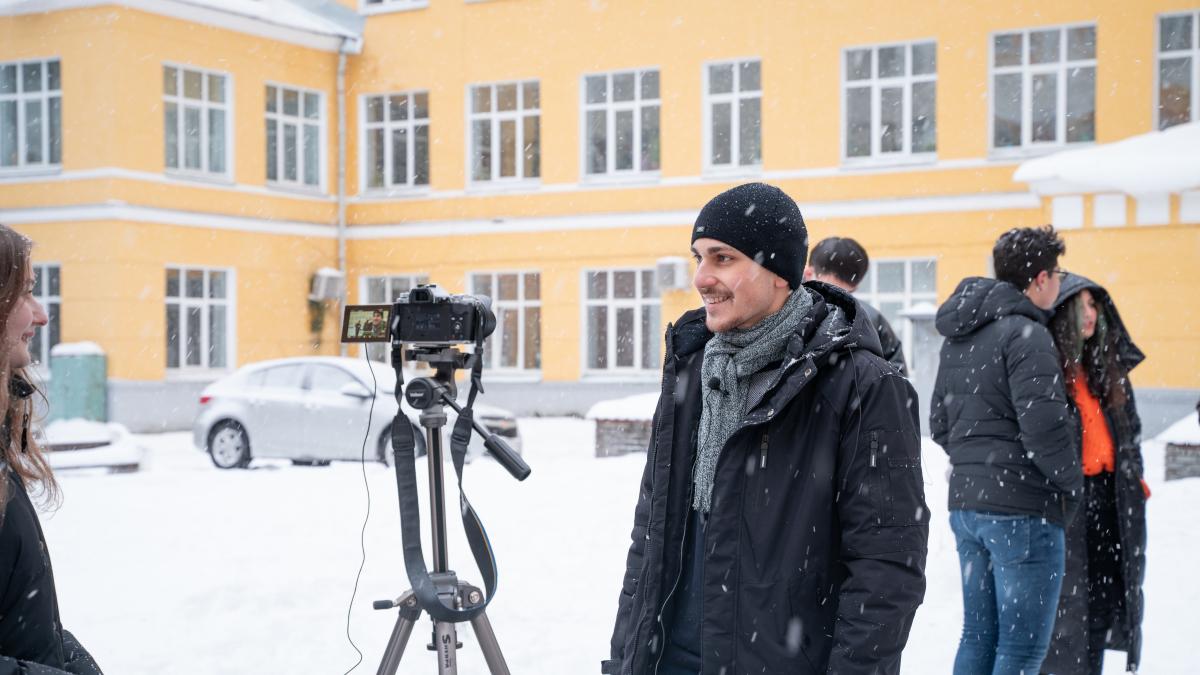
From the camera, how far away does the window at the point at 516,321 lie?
2223 centimetres

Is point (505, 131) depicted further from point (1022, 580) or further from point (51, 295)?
point (1022, 580)

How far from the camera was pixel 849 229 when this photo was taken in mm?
19781

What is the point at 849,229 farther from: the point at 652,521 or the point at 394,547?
the point at 652,521

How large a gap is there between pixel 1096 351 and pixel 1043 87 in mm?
15167

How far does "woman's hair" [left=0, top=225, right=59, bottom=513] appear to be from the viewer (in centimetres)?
218

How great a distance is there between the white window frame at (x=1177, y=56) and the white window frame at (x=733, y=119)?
19.0 feet

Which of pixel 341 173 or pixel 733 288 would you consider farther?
pixel 341 173

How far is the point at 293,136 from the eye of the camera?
75.0 feet

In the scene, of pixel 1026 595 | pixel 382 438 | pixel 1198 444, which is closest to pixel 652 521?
pixel 1026 595

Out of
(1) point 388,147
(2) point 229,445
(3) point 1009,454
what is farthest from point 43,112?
(3) point 1009,454

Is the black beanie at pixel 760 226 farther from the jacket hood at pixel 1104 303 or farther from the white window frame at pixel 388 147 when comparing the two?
the white window frame at pixel 388 147

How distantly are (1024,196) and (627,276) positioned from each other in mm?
6597

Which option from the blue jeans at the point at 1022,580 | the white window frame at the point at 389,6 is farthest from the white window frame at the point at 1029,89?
the blue jeans at the point at 1022,580

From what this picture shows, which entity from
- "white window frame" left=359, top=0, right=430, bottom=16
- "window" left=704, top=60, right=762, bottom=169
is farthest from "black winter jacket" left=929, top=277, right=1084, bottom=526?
"white window frame" left=359, top=0, right=430, bottom=16
